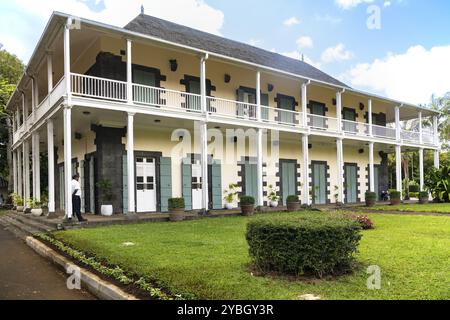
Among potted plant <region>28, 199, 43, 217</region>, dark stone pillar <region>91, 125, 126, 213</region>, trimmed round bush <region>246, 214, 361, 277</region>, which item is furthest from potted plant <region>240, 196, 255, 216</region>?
trimmed round bush <region>246, 214, 361, 277</region>

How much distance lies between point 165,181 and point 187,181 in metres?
1.03

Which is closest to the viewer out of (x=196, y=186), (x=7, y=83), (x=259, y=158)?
(x=259, y=158)

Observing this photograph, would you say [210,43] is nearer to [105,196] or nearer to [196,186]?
[196,186]

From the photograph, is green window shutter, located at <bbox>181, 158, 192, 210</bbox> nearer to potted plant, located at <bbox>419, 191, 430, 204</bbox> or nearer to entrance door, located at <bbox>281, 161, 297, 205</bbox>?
entrance door, located at <bbox>281, 161, 297, 205</bbox>

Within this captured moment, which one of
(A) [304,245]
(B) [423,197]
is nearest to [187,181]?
(A) [304,245]

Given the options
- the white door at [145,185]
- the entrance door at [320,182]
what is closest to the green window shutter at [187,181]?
the white door at [145,185]

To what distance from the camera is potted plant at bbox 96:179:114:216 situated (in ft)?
44.6

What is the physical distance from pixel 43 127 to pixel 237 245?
11.4 m

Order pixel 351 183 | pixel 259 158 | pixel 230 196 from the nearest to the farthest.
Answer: pixel 259 158
pixel 230 196
pixel 351 183

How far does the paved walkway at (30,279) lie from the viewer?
5218 millimetres

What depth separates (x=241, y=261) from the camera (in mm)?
6137

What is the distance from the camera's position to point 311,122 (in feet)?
66.8
